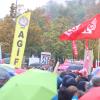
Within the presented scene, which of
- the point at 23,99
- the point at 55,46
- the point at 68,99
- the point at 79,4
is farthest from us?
the point at 79,4

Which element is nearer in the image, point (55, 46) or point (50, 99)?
point (50, 99)

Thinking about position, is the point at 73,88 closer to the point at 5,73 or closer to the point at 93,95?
the point at 93,95

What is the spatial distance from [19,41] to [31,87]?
569 inches

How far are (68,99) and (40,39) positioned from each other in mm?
47283

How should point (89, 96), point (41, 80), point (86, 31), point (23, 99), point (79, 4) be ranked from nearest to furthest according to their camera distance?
point (89, 96) → point (23, 99) → point (41, 80) → point (86, 31) → point (79, 4)

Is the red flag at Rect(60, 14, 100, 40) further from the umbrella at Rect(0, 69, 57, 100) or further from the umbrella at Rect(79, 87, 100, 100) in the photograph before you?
the umbrella at Rect(79, 87, 100, 100)

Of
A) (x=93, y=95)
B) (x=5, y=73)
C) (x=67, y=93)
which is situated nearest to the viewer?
(x=93, y=95)

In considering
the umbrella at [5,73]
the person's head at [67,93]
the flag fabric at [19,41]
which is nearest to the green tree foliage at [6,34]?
the flag fabric at [19,41]

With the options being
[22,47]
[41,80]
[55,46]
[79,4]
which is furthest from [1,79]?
[79,4]

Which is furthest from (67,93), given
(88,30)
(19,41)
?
(19,41)

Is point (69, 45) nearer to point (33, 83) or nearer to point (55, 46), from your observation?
point (55, 46)

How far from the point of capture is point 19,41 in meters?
20.5

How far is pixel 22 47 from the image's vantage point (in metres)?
20.4

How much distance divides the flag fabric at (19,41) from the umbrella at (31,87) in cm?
1320
